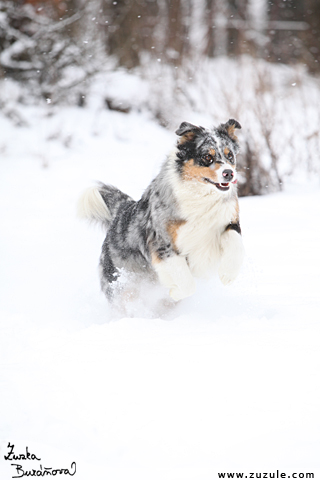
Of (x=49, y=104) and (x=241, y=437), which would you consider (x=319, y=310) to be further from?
(x=49, y=104)

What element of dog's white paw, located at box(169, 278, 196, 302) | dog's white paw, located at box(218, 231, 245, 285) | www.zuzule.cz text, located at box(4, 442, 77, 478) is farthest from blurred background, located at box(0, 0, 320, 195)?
www.zuzule.cz text, located at box(4, 442, 77, 478)

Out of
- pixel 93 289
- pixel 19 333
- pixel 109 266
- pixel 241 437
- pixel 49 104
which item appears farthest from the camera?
pixel 49 104

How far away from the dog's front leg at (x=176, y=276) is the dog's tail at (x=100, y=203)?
1.07m

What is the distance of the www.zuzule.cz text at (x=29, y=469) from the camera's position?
7.32 feet

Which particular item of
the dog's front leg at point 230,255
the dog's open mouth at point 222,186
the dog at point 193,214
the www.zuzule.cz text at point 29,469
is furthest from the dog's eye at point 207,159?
the www.zuzule.cz text at point 29,469

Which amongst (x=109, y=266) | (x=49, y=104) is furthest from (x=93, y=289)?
(x=49, y=104)

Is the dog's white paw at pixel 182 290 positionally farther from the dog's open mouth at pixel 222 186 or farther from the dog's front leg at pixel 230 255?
the dog's open mouth at pixel 222 186

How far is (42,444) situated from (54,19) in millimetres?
11239

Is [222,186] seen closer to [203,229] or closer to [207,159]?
[207,159]

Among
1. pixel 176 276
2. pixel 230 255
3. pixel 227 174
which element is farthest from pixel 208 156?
pixel 176 276

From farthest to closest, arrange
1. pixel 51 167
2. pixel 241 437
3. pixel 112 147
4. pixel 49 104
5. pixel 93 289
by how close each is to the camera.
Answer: pixel 49 104, pixel 112 147, pixel 51 167, pixel 93 289, pixel 241 437

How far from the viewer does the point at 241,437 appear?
233 cm

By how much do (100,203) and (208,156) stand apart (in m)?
1.47
